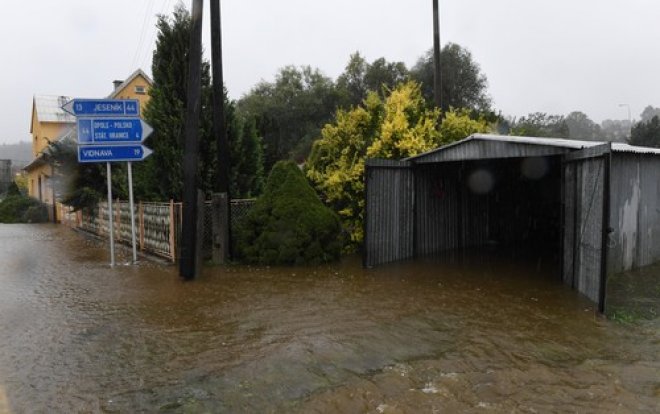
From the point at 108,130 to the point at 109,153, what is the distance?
0.50 meters

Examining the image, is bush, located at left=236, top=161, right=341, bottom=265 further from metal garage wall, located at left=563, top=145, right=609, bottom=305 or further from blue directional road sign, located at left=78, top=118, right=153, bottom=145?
metal garage wall, located at left=563, top=145, right=609, bottom=305

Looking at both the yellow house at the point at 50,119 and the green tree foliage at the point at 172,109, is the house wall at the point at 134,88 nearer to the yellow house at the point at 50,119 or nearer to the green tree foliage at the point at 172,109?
the yellow house at the point at 50,119

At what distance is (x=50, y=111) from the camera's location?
109 feet

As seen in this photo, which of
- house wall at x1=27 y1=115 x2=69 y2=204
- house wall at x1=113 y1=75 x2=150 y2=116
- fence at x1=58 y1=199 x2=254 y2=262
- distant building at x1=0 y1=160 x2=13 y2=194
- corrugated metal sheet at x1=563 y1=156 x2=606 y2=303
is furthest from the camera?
distant building at x1=0 y1=160 x2=13 y2=194

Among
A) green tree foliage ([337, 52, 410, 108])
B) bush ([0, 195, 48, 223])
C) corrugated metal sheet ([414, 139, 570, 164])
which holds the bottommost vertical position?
bush ([0, 195, 48, 223])

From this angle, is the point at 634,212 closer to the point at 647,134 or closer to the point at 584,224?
the point at 584,224

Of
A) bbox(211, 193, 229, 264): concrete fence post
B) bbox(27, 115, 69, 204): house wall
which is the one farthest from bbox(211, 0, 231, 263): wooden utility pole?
bbox(27, 115, 69, 204): house wall

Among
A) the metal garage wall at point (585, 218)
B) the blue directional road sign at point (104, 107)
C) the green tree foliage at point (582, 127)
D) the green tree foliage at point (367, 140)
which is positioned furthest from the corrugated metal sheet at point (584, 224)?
the green tree foliage at point (582, 127)

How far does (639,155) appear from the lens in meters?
9.80

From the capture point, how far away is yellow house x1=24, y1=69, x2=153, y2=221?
101ft

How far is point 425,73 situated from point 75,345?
3392 cm

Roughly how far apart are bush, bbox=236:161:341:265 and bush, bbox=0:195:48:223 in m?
22.0

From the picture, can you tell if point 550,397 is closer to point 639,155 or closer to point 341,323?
point 341,323

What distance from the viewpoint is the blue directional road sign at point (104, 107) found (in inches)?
413
